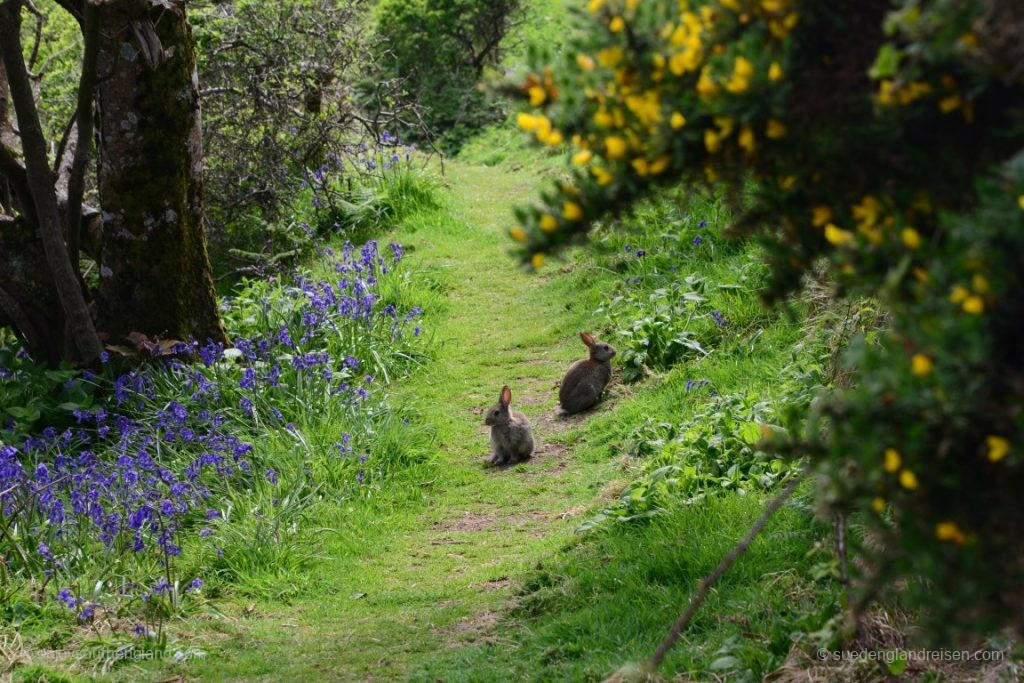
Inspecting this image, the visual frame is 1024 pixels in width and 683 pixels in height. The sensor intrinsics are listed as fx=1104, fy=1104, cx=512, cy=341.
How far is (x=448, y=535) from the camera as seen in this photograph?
7.03m

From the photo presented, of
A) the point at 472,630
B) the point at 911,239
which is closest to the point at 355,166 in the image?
the point at 472,630

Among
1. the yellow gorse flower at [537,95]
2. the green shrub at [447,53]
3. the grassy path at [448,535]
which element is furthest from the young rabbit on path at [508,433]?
the green shrub at [447,53]

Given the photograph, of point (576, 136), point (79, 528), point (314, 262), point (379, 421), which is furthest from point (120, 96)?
point (576, 136)

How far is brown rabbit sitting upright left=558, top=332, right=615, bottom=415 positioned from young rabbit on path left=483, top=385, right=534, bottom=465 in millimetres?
677

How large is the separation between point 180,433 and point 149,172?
2.36m

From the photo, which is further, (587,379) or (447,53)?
(447,53)

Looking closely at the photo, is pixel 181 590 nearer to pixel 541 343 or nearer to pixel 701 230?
pixel 541 343

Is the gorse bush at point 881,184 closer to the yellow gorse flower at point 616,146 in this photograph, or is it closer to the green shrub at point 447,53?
the yellow gorse flower at point 616,146

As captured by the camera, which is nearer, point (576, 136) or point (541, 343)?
point (576, 136)

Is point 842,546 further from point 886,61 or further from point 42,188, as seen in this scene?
point 42,188

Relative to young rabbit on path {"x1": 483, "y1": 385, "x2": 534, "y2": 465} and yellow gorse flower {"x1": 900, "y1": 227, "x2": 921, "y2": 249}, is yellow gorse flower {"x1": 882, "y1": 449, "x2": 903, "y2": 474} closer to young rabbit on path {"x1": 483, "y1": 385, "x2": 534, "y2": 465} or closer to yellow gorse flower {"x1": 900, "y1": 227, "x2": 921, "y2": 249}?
yellow gorse flower {"x1": 900, "y1": 227, "x2": 921, "y2": 249}

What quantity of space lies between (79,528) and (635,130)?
15.3 feet

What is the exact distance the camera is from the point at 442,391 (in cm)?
959

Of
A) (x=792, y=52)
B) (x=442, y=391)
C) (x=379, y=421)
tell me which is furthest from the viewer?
(x=442, y=391)
